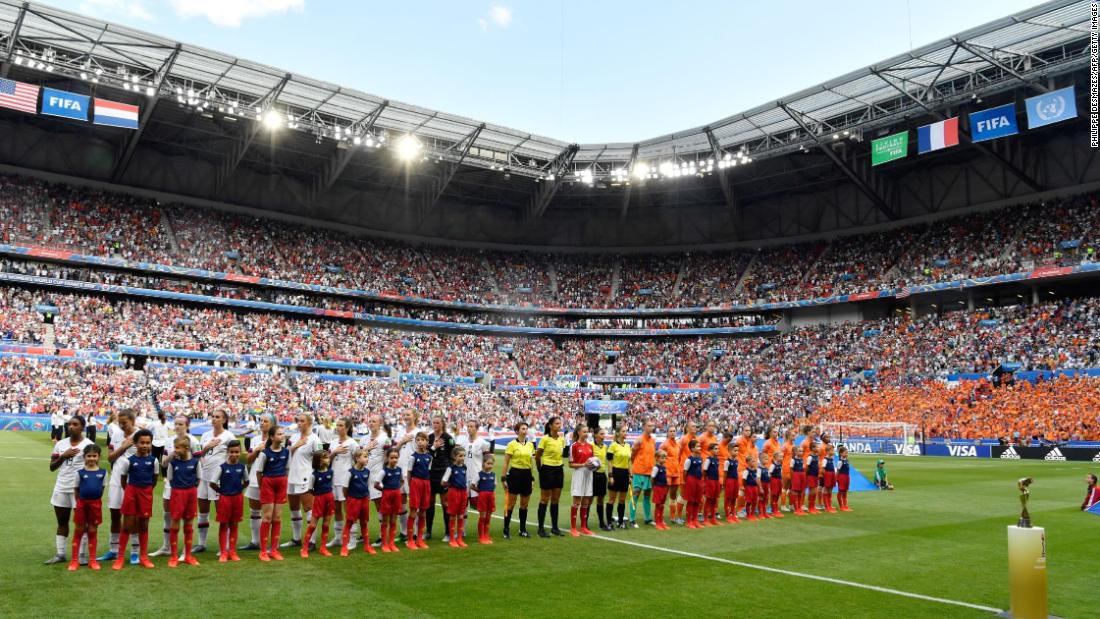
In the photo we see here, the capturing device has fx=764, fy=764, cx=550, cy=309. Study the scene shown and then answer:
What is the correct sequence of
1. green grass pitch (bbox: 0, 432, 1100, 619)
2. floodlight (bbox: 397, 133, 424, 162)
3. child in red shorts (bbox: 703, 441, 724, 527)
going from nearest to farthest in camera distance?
green grass pitch (bbox: 0, 432, 1100, 619) < child in red shorts (bbox: 703, 441, 724, 527) < floodlight (bbox: 397, 133, 424, 162)

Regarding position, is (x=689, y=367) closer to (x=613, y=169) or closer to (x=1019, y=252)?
(x=613, y=169)

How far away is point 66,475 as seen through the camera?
9.60m

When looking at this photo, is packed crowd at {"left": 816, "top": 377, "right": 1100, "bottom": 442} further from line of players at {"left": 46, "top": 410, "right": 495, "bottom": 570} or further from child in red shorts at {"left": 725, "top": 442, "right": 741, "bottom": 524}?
line of players at {"left": 46, "top": 410, "right": 495, "bottom": 570}

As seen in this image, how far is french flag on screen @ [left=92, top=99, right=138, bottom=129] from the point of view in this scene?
36.7 metres

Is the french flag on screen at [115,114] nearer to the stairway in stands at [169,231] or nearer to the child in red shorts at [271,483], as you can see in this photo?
the stairway in stands at [169,231]

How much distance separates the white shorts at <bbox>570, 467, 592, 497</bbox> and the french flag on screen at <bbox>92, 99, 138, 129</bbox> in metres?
33.4

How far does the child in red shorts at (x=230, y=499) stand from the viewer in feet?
33.4

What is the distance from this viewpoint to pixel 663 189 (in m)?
59.9

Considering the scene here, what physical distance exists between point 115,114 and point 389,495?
34.0 m

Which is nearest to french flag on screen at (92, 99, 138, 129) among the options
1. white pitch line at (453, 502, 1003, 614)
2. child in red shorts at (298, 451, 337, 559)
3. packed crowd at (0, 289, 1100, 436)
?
packed crowd at (0, 289, 1100, 436)

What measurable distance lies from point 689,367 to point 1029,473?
1324 inches

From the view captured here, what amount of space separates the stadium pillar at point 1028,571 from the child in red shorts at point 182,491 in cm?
942

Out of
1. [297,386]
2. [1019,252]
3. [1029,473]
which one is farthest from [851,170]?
[297,386]

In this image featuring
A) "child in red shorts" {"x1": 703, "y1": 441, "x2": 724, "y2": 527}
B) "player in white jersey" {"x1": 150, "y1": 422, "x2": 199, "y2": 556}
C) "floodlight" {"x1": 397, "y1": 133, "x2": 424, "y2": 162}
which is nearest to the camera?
"player in white jersey" {"x1": 150, "y1": 422, "x2": 199, "y2": 556}
